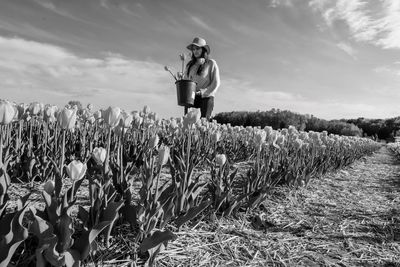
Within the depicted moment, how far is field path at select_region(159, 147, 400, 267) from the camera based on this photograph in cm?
220

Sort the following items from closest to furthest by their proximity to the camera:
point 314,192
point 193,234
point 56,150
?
1. point 193,234
2. point 56,150
3. point 314,192

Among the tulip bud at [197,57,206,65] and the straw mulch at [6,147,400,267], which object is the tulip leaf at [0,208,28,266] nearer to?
the straw mulch at [6,147,400,267]

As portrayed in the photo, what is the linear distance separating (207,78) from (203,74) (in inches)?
4.8

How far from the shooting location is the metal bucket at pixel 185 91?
6.93 m

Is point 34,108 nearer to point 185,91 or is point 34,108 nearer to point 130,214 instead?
point 130,214

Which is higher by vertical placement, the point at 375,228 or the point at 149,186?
the point at 149,186

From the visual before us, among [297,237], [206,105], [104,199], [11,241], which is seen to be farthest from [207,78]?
[11,241]

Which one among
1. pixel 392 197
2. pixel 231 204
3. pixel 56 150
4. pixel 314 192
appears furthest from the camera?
pixel 392 197

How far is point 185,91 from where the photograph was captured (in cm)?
695

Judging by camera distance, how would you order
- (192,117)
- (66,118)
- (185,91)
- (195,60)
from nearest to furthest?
(66,118)
(192,117)
(185,91)
(195,60)

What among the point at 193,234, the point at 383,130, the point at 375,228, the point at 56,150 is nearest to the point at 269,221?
the point at 193,234

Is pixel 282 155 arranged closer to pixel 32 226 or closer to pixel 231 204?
pixel 231 204

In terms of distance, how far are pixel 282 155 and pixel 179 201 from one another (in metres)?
Result: 2.48

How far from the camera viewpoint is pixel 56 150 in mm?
3590
